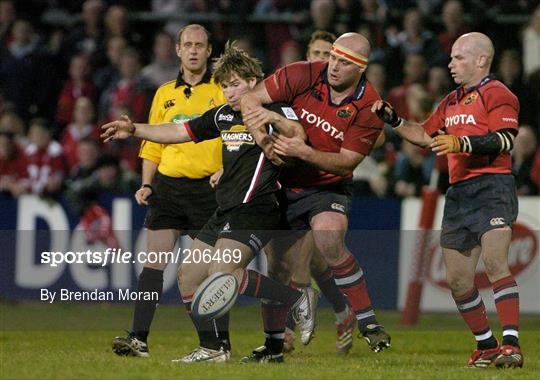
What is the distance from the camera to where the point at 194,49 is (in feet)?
34.6

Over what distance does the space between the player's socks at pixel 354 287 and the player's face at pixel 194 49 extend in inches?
78.9

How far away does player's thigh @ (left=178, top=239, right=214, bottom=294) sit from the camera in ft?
32.0

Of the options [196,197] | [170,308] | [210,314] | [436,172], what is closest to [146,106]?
[170,308]

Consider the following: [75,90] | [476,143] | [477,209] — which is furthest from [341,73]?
[75,90]

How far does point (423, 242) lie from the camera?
14.3 metres

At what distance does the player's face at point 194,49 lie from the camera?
10.5m

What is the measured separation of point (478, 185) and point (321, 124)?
1291 mm

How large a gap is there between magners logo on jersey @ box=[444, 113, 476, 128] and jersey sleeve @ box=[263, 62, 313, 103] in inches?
43.7

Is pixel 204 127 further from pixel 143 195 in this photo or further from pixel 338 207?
pixel 338 207

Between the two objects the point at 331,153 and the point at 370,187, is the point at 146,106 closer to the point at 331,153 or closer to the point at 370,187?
the point at 370,187

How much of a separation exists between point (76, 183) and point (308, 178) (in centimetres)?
576

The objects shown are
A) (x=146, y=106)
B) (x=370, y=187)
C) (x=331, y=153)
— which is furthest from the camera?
(x=146, y=106)

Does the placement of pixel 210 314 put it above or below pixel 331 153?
below

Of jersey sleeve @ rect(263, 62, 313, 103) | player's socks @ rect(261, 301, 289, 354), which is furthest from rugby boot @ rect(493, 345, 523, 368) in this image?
jersey sleeve @ rect(263, 62, 313, 103)
